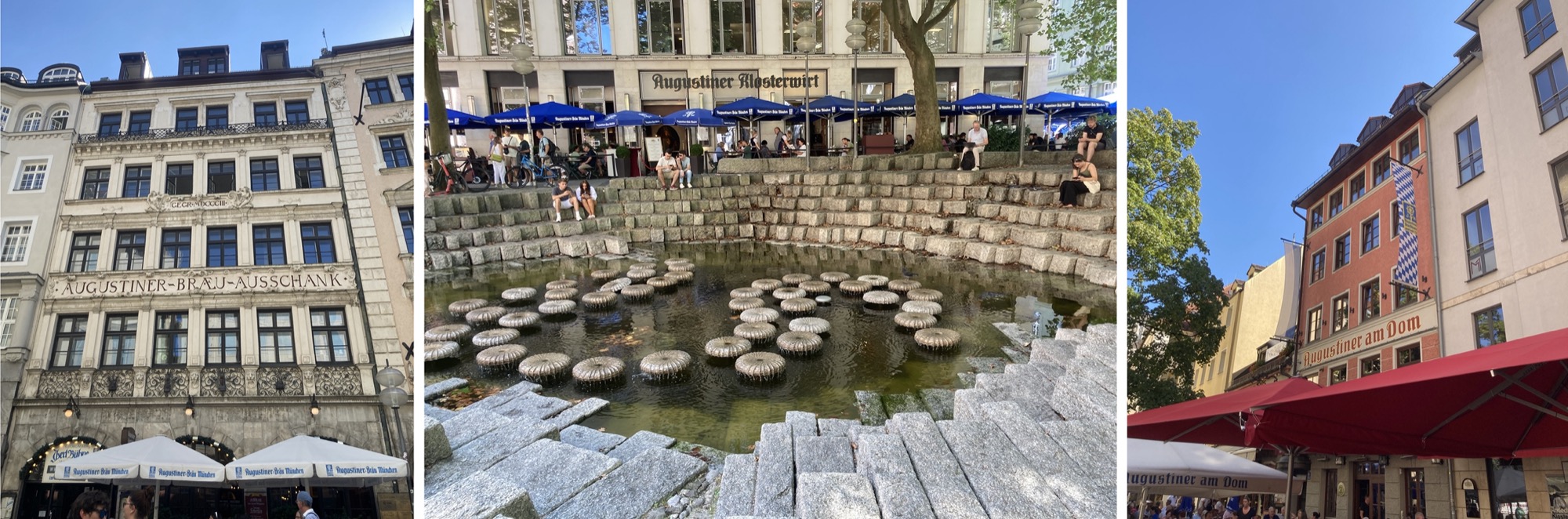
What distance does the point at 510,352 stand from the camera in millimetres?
5137

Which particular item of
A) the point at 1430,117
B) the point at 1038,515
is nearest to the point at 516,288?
the point at 1038,515

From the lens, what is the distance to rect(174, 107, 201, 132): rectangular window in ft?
15.3

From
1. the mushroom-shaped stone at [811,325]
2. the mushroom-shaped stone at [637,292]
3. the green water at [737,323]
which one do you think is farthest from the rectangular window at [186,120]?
the mushroom-shaped stone at [811,325]

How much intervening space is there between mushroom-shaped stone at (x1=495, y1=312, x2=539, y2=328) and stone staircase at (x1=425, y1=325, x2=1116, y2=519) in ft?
6.06

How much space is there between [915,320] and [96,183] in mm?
5746

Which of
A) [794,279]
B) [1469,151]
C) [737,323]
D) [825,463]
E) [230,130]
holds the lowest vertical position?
[825,463]

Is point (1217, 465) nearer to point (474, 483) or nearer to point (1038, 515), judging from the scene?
point (1038, 515)

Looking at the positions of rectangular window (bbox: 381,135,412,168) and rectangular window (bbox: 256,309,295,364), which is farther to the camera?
rectangular window (bbox: 256,309,295,364)

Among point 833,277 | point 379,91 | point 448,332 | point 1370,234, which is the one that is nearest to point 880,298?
point 833,277

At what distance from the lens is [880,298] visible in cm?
649

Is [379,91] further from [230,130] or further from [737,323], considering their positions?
[737,323]

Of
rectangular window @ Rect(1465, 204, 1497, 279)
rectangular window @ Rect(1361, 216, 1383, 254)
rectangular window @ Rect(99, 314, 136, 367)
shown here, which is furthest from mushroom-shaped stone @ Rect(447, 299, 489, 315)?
rectangular window @ Rect(1361, 216, 1383, 254)

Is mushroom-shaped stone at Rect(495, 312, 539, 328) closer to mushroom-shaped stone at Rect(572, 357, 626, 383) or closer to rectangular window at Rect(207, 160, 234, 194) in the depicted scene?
mushroom-shaped stone at Rect(572, 357, 626, 383)

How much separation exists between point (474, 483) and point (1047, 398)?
108 inches
